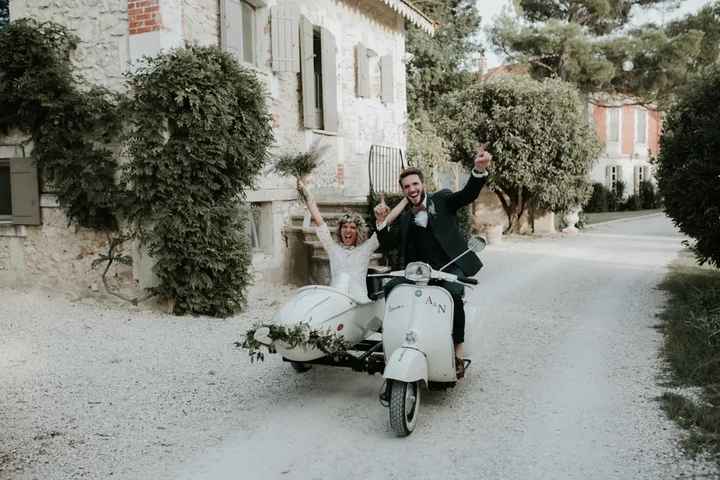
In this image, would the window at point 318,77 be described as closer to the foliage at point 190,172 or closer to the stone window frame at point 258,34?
the stone window frame at point 258,34

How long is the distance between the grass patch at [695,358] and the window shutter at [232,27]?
6.11 metres

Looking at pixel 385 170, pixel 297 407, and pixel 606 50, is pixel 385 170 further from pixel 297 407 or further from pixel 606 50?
pixel 606 50

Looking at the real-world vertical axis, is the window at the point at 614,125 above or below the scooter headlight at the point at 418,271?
above

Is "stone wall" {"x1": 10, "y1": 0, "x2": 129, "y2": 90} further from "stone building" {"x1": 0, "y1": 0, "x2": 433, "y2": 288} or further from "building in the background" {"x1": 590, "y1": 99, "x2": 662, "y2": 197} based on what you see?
"building in the background" {"x1": 590, "y1": 99, "x2": 662, "y2": 197}

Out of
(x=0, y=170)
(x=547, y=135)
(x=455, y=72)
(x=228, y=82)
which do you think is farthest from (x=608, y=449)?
(x=455, y=72)

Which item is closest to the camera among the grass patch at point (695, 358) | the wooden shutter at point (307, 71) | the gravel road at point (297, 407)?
the gravel road at point (297, 407)

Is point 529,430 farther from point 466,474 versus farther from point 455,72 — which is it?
point 455,72

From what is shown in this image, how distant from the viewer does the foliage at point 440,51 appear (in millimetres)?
18891

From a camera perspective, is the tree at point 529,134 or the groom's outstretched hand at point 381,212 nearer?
the groom's outstretched hand at point 381,212

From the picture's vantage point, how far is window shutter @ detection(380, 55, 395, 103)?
1332 centimetres

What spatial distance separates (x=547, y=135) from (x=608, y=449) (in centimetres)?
1310

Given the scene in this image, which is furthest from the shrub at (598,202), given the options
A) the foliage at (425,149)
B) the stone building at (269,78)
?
the stone building at (269,78)

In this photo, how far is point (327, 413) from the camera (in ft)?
14.2

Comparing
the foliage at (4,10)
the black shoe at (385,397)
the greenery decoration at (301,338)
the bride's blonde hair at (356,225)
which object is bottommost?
the black shoe at (385,397)
